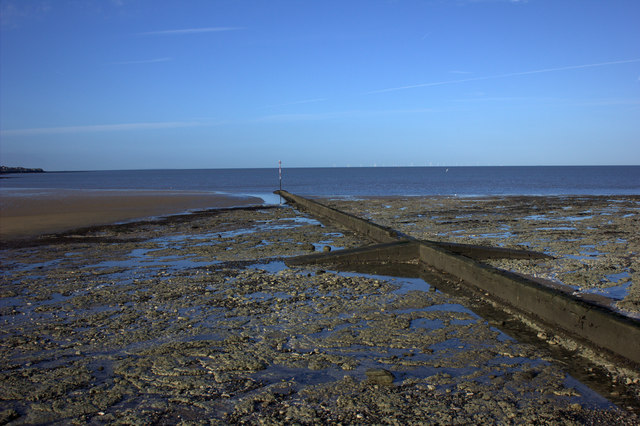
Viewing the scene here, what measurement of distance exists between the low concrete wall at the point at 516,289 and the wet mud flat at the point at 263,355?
568 mm

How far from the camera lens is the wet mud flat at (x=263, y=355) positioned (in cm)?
357

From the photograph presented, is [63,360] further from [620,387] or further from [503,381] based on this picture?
[620,387]

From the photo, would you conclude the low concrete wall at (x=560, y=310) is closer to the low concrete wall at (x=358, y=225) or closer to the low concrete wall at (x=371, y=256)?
the low concrete wall at (x=371, y=256)

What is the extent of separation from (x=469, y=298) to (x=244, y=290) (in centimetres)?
308

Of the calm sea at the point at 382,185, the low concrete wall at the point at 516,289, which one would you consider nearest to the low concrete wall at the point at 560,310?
the low concrete wall at the point at 516,289

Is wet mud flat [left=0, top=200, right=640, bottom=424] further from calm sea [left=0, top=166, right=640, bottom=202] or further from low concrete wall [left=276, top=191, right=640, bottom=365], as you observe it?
calm sea [left=0, top=166, right=640, bottom=202]

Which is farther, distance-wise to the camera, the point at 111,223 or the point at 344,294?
the point at 111,223

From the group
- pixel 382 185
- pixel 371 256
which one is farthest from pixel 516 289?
pixel 382 185

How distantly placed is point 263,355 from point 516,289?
3.34 m

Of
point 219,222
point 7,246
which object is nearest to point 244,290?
point 7,246

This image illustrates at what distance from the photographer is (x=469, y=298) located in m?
6.85

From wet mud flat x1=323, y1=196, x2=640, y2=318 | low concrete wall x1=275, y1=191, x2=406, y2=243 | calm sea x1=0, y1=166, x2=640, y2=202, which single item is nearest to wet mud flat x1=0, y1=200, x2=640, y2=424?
wet mud flat x1=323, y1=196, x2=640, y2=318

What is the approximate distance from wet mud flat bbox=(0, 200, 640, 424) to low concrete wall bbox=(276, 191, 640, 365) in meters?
0.57

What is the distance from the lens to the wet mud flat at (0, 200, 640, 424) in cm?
357
